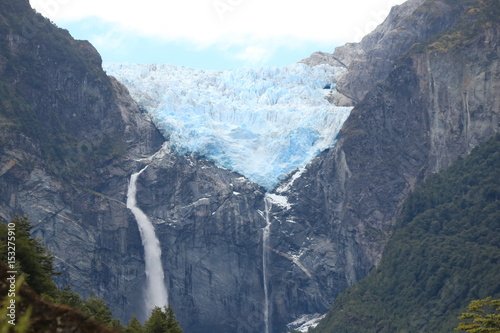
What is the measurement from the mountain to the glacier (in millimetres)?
2647

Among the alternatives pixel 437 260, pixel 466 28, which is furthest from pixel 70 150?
pixel 466 28

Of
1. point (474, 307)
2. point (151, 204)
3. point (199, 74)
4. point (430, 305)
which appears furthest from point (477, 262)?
point (199, 74)

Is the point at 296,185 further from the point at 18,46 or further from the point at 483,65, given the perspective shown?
the point at 18,46

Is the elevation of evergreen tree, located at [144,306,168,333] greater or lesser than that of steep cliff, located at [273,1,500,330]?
lesser

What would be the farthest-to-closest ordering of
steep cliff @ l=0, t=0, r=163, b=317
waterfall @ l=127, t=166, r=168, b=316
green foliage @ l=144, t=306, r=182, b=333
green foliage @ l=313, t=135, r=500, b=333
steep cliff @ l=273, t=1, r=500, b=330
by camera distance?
1. waterfall @ l=127, t=166, r=168, b=316
2. steep cliff @ l=273, t=1, r=500, b=330
3. steep cliff @ l=0, t=0, r=163, b=317
4. green foliage @ l=313, t=135, r=500, b=333
5. green foliage @ l=144, t=306, r=182, b=333

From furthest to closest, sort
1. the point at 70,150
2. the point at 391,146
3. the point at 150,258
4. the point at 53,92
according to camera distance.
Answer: the point at 53,92 → the point at 391,146 → the point at 70,150 → the point at 150,258

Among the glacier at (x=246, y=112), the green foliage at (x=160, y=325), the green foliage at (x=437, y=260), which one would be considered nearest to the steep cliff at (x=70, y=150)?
the glacier at (x=246, y=112)

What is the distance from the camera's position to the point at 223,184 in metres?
130

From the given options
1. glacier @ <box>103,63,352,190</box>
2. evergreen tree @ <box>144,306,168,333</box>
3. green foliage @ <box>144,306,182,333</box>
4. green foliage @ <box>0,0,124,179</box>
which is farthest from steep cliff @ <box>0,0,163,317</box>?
evergreen tree @ <box>144,306,168,333</box>

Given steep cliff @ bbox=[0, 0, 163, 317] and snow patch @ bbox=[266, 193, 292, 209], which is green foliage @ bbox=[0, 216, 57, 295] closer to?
steep cliff @ bbox=[0, 0, 163, 317]

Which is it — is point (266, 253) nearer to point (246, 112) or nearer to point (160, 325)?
point (246, 112)

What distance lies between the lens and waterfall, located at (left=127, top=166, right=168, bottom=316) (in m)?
125

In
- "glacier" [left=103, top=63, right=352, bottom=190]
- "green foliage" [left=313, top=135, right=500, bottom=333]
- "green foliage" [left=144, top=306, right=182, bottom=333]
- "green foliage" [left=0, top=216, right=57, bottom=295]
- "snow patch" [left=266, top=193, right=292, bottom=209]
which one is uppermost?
"glacier" [left=103, top=63, right=352, bottom=190]

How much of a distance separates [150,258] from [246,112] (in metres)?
33.1
